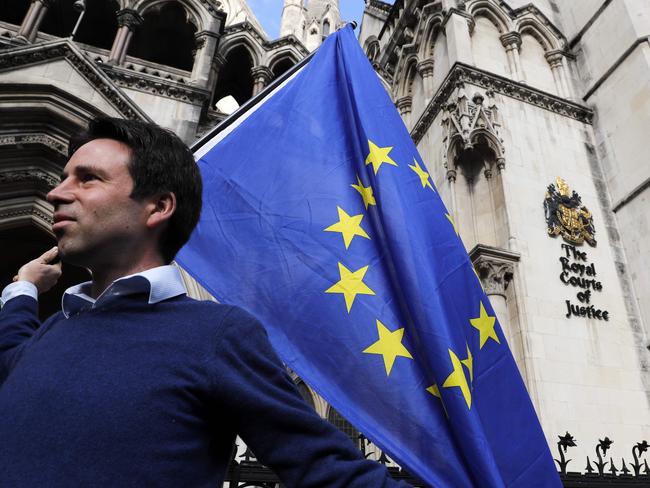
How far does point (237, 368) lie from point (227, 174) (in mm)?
2409

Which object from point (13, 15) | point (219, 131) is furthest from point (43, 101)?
point (13, 15)

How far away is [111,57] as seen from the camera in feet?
33.8

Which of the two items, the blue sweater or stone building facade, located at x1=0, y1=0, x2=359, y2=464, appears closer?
the blue sweater

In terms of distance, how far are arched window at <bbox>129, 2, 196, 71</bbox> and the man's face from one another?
12.6 m

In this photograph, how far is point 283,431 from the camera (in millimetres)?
1060

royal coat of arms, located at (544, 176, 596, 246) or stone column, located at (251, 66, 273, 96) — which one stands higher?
stone column, located at (251, 66, 273, 96)

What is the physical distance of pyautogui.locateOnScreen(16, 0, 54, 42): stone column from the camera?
967cm

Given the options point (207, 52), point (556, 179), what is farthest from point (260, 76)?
point (556, 179)

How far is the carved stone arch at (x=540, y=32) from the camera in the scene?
1367 cm

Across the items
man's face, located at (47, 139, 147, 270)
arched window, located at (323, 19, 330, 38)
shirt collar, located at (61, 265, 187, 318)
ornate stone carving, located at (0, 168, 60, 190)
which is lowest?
shirt collar, located at (61, 265, 187, 318)

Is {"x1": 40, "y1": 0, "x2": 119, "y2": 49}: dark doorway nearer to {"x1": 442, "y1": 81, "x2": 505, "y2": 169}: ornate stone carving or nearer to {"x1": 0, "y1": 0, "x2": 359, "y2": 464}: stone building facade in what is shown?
{"x1": 0, "y1": 0, "x2": 359, "y2": 464}: stone building facade

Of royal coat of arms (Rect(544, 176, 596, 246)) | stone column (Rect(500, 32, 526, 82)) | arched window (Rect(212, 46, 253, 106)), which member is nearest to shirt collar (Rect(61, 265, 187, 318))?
royal coat of arms (Rect(544, 176, 596, 246))

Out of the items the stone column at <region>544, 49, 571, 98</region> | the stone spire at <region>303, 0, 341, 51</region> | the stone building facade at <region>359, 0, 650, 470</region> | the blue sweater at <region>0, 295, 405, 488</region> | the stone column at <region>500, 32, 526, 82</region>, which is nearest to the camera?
the blue sweater at <region>0, 295, 405, 488</region>

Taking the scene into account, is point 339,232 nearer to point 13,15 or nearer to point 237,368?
point 237,368
